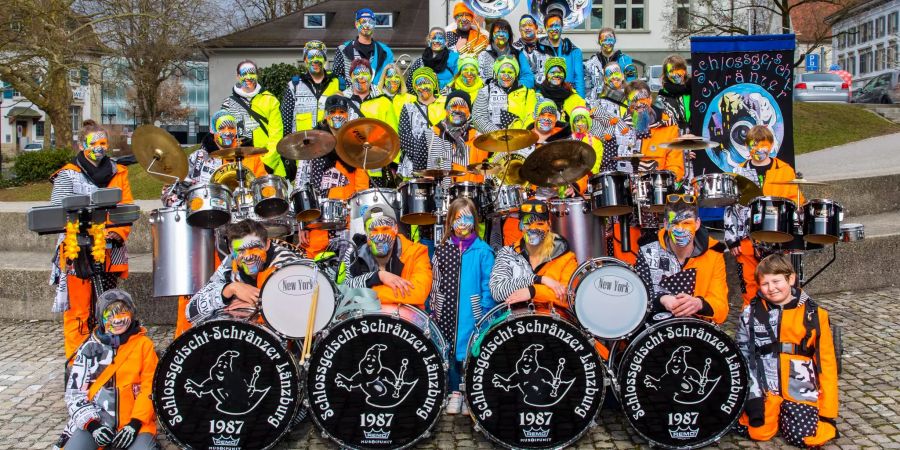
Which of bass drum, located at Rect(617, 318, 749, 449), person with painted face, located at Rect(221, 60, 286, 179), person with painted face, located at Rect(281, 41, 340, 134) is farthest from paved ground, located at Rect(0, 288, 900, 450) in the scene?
person with painted face, located at Rect(281, 41, 340, 134)

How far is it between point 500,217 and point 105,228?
3.21 meters

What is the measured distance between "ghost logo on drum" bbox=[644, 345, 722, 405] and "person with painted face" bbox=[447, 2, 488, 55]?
558 cm

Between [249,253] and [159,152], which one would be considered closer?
[249,253]

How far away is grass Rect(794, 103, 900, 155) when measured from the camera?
17.6 meters

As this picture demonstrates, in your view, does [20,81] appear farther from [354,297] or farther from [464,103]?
[354,297]

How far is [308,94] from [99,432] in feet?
14.2

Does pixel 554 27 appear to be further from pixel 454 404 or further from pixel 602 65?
pixel 454 404

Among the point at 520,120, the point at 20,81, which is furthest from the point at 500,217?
the point at 20,81

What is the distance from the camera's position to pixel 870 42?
68.5 m

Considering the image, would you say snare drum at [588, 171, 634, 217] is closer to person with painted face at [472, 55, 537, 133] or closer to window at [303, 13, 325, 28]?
person with painted face at [472, 55, 537, 133]

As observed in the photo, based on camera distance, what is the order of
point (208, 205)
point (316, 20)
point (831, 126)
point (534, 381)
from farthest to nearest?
point (316, 20) → point (831, 126) → point (208, 205) → point (534, 381)

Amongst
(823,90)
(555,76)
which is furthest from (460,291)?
(823,90)

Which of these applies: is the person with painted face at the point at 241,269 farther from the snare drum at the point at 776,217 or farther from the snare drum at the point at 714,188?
the snare drum at the point at 776,217

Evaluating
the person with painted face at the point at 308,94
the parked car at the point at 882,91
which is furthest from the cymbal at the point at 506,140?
the parked car at the point at 882,91
